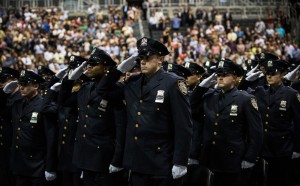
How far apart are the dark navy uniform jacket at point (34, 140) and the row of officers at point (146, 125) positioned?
0.01 metres

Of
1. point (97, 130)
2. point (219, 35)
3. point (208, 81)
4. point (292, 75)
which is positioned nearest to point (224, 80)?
point (208, 81)

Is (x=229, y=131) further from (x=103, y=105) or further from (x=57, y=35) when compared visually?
(x=57, y=35)

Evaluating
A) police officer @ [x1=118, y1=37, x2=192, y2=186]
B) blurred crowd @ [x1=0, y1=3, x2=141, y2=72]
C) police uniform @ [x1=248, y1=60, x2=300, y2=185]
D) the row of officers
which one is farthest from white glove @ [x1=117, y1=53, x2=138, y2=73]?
blurred crowd @ [x1=0, y1=3, x2=141, y2=72]

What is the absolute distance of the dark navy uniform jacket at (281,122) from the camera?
9.70 m

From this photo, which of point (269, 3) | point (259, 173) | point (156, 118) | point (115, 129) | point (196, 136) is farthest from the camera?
point (269, 3)

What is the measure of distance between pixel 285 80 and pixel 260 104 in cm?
189

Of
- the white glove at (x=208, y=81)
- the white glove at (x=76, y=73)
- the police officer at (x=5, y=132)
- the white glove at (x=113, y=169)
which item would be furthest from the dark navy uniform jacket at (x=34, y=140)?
the white glove at (x=208, y=81)

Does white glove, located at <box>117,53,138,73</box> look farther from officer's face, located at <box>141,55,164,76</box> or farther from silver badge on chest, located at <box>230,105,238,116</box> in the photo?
silver badge on chest, located at <box>230,105,238,116</box>

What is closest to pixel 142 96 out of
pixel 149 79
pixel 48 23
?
pixel 149 79

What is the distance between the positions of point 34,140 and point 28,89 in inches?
28.4

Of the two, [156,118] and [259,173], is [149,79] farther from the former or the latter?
[259,173]

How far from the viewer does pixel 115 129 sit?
307 inches

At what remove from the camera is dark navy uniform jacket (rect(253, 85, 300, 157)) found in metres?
A: 9.70

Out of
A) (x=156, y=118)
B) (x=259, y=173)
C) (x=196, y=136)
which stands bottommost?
(x=259, y=173)
